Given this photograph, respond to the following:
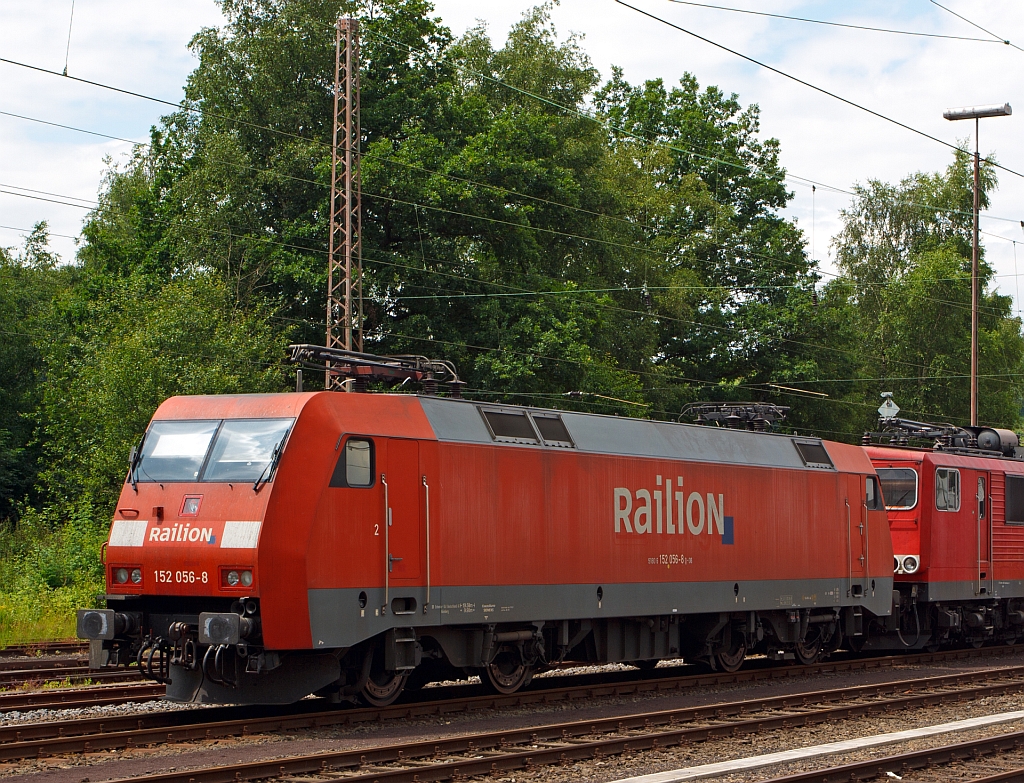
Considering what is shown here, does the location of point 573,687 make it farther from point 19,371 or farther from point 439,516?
point 19,371

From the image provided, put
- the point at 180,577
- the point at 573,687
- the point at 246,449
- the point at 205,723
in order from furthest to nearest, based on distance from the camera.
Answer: the point at 573,687 → the point at 246,449 → the point at 180,577 → the point at 205,723

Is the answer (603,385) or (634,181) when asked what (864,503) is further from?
(634,181)

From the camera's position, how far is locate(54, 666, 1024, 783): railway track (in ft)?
32.5

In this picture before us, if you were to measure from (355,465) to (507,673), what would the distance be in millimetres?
3847

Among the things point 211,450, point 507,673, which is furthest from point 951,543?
point 211,450

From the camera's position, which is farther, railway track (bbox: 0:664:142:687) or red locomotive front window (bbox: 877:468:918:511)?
red locomotive front window (bbox: 877:468:918:511)

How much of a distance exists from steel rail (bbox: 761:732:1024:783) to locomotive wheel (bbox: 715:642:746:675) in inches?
226

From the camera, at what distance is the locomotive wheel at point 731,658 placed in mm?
18148

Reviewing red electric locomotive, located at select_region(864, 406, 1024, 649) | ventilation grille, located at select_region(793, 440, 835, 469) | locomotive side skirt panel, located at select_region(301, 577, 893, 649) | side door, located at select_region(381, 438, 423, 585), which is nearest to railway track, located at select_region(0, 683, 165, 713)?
locomotive side skirt panel, located at select_region(301, 577, 893, 649)

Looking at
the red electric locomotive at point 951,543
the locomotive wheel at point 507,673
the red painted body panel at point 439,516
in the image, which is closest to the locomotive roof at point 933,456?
the red electric locomotive at point 951,543

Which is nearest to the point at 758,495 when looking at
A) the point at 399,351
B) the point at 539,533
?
the point at 539,533

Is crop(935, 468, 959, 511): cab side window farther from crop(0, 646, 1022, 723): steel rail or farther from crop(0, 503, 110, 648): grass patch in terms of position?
crop(0, 503, 110, 648): grass patch

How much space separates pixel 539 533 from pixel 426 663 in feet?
6.82

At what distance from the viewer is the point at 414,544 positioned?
13.2 metres
